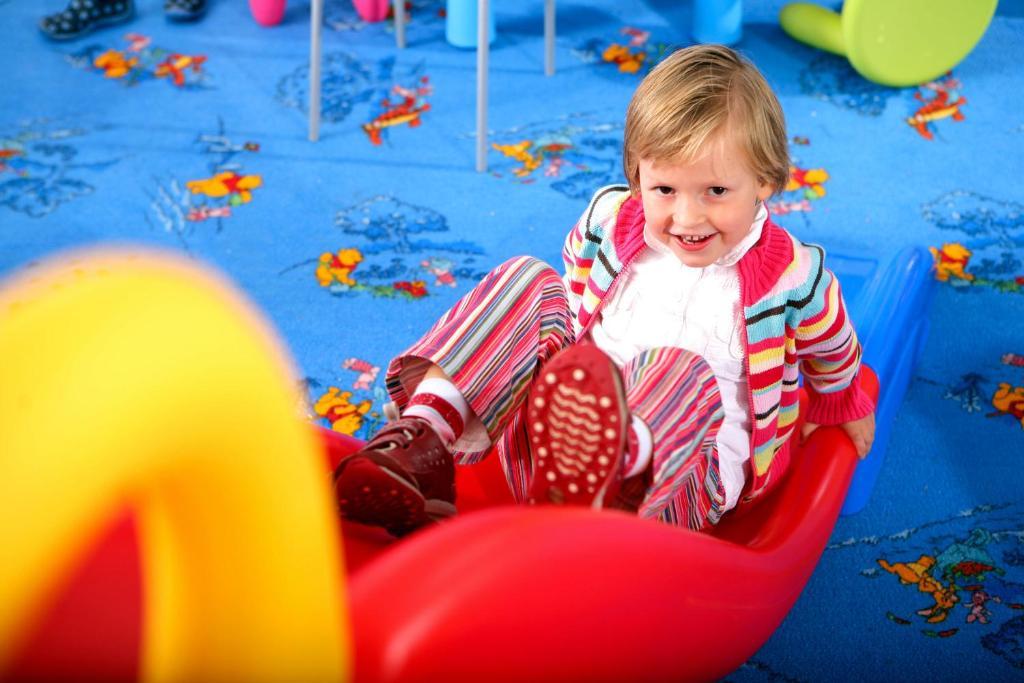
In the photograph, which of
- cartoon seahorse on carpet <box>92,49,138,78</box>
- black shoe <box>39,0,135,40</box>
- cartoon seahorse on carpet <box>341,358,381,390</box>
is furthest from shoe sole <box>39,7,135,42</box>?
cartoon seahorse on carpet <box>341,358,381,390</box>

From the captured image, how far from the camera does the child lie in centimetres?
95

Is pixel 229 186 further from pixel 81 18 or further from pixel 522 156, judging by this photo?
pixel 81 18

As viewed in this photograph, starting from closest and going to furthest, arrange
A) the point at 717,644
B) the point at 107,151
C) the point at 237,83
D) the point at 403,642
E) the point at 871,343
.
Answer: the point at 403,642 < the point at 717,644 < the point at 871,343 < the point at 107,151 < the point at 237,83

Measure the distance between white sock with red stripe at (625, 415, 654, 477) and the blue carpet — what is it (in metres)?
0.36

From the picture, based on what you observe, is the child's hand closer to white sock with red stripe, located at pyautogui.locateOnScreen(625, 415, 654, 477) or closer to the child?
the child

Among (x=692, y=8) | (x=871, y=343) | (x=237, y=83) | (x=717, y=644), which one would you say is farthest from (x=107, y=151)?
(x=717, y=644)

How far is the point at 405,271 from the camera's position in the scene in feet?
5.90

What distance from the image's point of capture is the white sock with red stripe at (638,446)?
0.94 m

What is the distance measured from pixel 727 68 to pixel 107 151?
1522 mm

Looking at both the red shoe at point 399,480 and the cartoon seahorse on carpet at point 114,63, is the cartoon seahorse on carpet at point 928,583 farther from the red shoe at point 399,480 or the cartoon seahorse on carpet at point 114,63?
the cartoon seahorse on carpet at point 114,63

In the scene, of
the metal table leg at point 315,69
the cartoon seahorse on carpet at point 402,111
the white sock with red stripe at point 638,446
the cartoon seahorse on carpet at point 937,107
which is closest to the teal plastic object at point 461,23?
the cartoon seahorse on carpet at point 402,111

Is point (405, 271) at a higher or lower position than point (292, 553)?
lower

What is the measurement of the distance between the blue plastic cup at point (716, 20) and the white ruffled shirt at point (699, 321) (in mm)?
1448

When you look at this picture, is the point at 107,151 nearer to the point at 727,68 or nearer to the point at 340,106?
the point at 340,106
